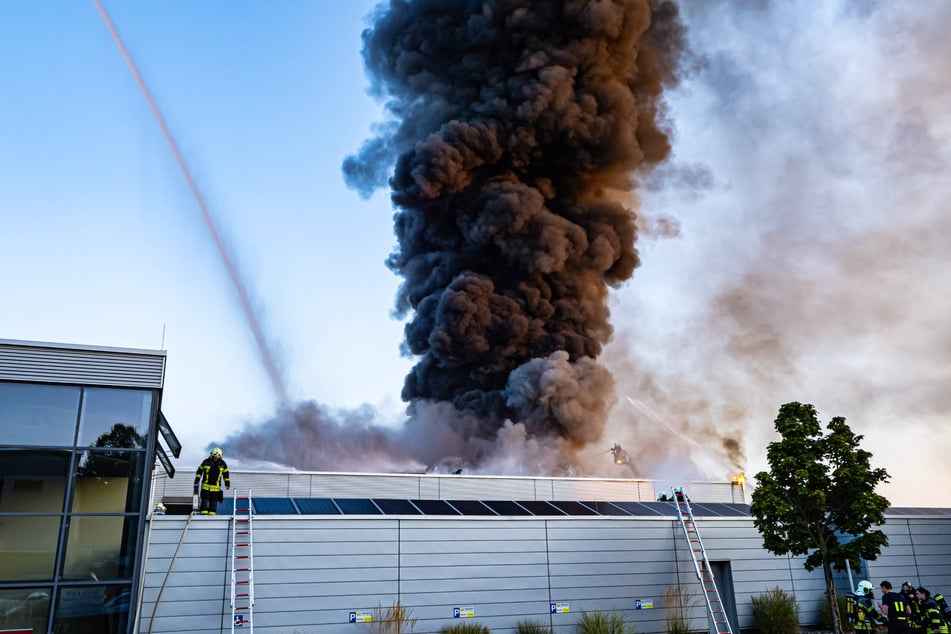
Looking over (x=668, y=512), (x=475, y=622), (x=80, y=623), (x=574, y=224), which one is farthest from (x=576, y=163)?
(x=80, y=623)

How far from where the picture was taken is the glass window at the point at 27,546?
988 cm

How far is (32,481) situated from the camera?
405 inches

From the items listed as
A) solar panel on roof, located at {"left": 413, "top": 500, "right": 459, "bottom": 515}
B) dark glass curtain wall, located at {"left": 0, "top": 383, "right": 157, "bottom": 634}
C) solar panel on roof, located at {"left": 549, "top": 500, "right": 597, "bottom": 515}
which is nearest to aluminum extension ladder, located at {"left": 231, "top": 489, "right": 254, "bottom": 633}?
dark glass curtain wall, located at {"left": 0, "top": 383, "right": 157, "bottom": 634}

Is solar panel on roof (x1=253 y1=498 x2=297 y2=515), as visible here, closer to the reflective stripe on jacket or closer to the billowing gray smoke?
the reflective stripe on jacket

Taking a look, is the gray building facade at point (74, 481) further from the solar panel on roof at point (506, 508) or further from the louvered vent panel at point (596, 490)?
the louvered vent panel at point (596, 490)

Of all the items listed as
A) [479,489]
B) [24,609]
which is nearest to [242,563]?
[24,609]

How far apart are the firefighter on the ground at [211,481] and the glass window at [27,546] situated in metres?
2.71

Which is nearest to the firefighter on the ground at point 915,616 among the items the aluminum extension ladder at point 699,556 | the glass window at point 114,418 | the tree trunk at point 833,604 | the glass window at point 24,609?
the tree trunk at point 833,604

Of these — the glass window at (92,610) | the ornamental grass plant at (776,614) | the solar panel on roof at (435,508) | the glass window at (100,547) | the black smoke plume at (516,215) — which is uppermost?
the black smoke plume at (516,215)

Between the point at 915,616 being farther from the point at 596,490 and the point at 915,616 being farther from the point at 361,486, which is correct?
the point at 361,486

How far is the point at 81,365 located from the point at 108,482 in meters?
1.73

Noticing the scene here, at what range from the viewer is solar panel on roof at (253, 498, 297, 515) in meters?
13.4

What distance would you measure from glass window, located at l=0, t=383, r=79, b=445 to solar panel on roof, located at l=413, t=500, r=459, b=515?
6437 mm

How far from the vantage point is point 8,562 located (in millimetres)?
9875
